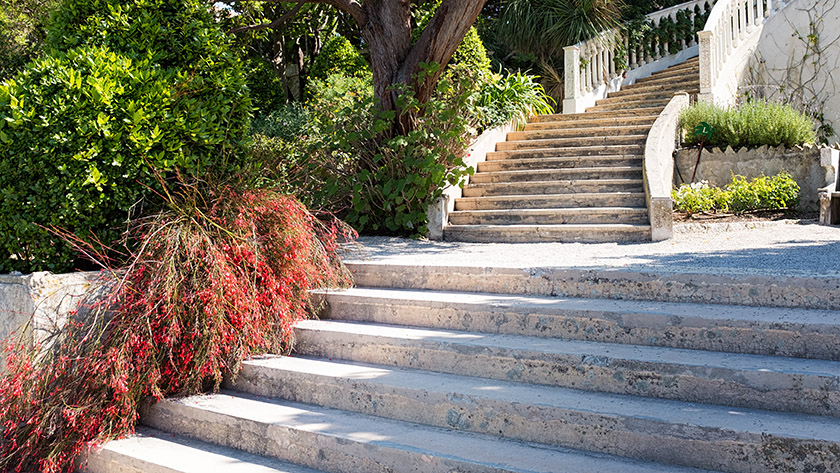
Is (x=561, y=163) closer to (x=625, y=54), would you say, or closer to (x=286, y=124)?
(x=286, y=124)

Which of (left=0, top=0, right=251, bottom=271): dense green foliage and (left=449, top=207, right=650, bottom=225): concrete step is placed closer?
(left=0, top=0, right=251, bottom=271): dense green foliage

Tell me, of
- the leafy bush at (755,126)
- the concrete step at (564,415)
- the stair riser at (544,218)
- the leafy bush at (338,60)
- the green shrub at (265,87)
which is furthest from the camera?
the leafy bush at (338,60)

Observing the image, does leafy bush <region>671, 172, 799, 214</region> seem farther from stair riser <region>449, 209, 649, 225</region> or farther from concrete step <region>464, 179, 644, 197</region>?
stair riser <region>449, 209, 649, 225</region>

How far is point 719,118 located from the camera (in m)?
9.16

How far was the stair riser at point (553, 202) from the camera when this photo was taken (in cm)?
735

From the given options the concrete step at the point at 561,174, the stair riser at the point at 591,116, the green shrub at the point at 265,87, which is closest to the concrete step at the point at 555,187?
the concrete step at the point at 561,174

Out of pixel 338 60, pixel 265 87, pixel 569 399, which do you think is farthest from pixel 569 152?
pixel 265 87

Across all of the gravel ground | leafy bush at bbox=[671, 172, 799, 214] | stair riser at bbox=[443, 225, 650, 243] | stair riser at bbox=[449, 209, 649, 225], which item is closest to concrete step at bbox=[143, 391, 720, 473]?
the gravel ground

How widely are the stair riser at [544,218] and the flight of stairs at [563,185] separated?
0.01 metres

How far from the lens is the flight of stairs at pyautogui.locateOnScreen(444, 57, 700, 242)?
706 centimetres

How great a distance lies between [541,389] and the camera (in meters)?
3.40

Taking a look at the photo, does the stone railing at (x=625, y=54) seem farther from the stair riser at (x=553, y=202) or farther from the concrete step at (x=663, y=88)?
the stair riser at (x=553, y=202)

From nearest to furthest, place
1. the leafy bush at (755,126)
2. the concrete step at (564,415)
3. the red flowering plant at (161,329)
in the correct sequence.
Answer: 1. the concrete step at (564,415)
2. the red flowering plant at (161,329)
3. the leafy bush at (755,126)

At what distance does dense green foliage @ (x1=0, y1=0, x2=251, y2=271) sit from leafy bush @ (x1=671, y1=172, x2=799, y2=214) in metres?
5.71
